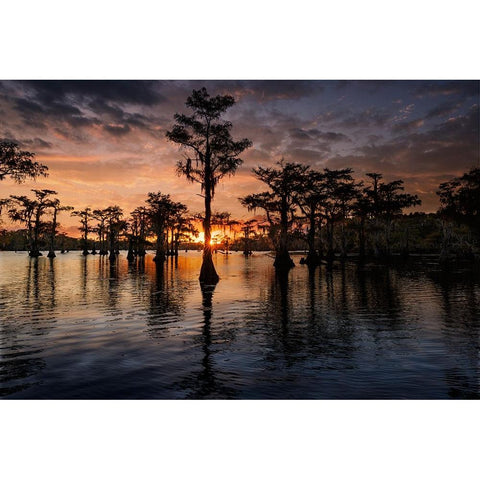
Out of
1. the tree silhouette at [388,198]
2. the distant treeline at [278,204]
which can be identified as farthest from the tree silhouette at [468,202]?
the tree silhouette at [388,198]

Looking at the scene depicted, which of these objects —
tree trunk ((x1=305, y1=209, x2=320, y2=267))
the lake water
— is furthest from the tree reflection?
tree trunk ((x1=305, y1=209, x2=320, y2=267))

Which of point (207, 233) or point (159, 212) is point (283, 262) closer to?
point (207, 233)

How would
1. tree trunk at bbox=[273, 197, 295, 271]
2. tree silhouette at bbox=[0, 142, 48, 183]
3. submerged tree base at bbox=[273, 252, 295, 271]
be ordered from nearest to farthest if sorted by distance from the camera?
tree silhouette at bbox=[0, 142, 48, 183] → submerged tree base at bbox=[273, 252, 295, 271] → tree trunk at bbox=[273, 197, 295, 271]

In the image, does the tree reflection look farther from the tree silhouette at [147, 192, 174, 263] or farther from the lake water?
the tree silhouette at [147, 192, 174, 263]

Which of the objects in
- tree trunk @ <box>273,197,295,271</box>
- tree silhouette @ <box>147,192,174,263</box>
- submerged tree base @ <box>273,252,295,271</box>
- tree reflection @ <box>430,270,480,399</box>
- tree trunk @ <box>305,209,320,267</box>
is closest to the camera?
tree reflection @ <box>430,270,480,399</box>

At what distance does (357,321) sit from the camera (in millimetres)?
13352

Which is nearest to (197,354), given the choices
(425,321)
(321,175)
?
(425,321)

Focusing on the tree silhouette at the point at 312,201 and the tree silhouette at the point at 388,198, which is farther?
the tree silhouette at the point at 388,198

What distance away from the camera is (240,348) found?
31.3ft

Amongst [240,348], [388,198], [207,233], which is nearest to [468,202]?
[207,233]

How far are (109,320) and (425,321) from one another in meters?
11.6

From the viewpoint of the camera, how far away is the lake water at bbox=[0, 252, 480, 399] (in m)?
6.93

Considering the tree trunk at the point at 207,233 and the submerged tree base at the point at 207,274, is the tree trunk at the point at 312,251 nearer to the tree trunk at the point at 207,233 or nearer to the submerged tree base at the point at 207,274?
the submerged tree base at the point at 207,274

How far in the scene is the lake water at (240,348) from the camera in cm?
693
